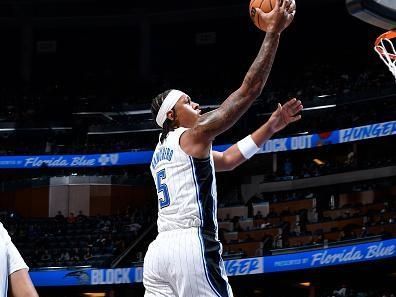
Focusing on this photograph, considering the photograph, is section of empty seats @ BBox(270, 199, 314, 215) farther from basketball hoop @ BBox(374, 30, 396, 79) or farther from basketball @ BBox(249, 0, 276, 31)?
basketball @ BBox(249, 0, 276, 31)

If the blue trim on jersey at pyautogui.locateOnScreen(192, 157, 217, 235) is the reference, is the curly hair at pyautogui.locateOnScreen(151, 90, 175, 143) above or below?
above

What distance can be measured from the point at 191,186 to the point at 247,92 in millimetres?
632

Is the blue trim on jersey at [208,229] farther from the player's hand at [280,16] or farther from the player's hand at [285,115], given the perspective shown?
the player's hand at [280,16]

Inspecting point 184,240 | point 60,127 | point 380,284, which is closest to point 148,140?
point 60,127

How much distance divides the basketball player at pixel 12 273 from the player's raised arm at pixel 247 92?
1.42m

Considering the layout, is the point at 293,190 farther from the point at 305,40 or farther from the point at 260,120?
the point at 305,40

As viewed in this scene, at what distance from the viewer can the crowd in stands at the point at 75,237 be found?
2008 cm

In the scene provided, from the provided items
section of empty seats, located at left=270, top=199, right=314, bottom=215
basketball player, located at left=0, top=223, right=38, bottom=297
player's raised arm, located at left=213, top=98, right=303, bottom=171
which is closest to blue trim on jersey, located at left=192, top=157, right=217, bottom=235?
player's raised arm, located at left=213, top=98, right=303, bottom=171

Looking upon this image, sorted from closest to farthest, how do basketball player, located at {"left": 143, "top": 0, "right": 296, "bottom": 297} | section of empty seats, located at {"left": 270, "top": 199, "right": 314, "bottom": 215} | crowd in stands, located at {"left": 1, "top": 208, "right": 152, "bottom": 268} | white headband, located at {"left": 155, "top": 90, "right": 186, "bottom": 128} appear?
basketball player, located at {"left": 143, "top": 0, "right": 296, "bottom": 297}, white headband, located at {"left": 155, "top": 90, "right": 186, "bottom": 128}, crowd in stands, located at {"left": 1, "top": 208, "right": 152, "bottom": 268}, section of empty seats, located at {"left": 270, "top": 199, "right": 314, "bottom": 215}

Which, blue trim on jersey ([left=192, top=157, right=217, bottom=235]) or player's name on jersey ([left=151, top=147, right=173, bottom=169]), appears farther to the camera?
player's name on jersey ([left=151, top=147, right=173, bottom=169])

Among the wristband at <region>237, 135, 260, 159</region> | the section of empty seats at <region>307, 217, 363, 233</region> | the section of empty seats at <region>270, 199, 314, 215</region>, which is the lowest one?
the section of empty seats at <region>307, 217, 363, 233</region>

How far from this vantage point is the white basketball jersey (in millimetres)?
4199

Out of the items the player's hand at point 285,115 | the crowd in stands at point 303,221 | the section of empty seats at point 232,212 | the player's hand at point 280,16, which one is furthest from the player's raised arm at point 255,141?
the section of empty seats at point 232,212

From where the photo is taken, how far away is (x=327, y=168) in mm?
21641
